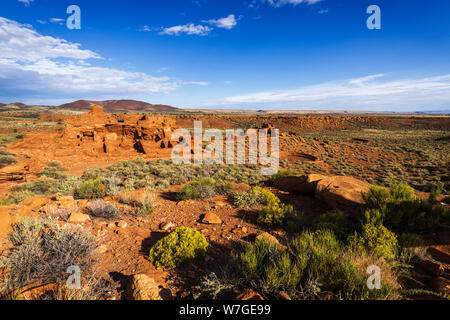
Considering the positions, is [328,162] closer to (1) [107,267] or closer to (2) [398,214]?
(2) [398,214]

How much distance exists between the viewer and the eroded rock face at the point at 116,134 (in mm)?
15227

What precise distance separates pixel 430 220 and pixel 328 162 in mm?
16152

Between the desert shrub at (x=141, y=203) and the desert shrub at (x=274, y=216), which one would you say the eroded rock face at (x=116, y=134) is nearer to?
the desert shrub at (x=141, y=203)

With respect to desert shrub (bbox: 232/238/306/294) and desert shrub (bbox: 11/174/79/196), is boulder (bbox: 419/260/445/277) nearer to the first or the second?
desert shrub (bbox: 232/238/306/294)

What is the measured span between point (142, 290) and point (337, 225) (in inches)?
142

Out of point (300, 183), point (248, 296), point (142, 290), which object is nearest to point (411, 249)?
point (248, 296)

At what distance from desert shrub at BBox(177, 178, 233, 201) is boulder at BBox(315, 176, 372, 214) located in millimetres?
3094

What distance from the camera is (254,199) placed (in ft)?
19.1

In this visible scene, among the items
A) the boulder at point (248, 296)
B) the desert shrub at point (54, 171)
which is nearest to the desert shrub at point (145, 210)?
the boulder at point (248, 296)

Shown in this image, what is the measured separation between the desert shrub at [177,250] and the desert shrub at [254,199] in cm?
245
